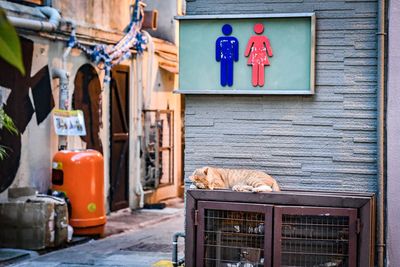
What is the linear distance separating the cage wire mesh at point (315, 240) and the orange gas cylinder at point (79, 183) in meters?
5.78

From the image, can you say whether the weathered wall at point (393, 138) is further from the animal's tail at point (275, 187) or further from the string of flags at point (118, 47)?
the string of flags at point (118, 47)

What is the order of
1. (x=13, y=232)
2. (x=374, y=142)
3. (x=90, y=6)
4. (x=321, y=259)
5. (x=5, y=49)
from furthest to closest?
(x=90, y=6), (x=13, y=232), (x=374, y=142), (x=321, y=259), (x=5, y=49)

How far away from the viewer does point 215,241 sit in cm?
586

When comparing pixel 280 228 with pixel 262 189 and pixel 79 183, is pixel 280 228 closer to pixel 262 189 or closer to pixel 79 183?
pixel 262 189

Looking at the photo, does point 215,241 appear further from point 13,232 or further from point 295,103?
point 13,232

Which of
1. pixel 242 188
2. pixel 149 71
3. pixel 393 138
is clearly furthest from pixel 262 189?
pixel 149 71

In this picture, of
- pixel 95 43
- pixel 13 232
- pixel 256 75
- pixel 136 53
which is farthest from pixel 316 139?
pixel 136 53

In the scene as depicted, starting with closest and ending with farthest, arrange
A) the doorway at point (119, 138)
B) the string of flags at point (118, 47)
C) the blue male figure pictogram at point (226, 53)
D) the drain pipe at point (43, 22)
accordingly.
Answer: the blue male figure pictogram at point (226, 53) → the drain pipe at point (43, 22) → the string of flags at point (118, 47) → the doorway at point (119, 138)

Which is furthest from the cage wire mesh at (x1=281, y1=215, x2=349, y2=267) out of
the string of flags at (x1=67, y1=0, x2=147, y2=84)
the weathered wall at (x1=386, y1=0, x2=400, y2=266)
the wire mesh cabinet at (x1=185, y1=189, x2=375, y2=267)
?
the string of flags at (x1=67, y1=0, x2=147, y2=84)

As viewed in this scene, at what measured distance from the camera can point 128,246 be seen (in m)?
10.5

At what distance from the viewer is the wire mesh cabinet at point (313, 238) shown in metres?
5.51

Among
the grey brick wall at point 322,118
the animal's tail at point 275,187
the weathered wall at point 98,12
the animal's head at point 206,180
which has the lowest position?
the animal's tail at point 275,187

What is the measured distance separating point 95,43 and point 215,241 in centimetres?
794

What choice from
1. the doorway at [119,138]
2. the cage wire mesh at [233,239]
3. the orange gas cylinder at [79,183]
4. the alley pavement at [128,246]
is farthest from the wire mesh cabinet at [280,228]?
the doorway at [119,138]
